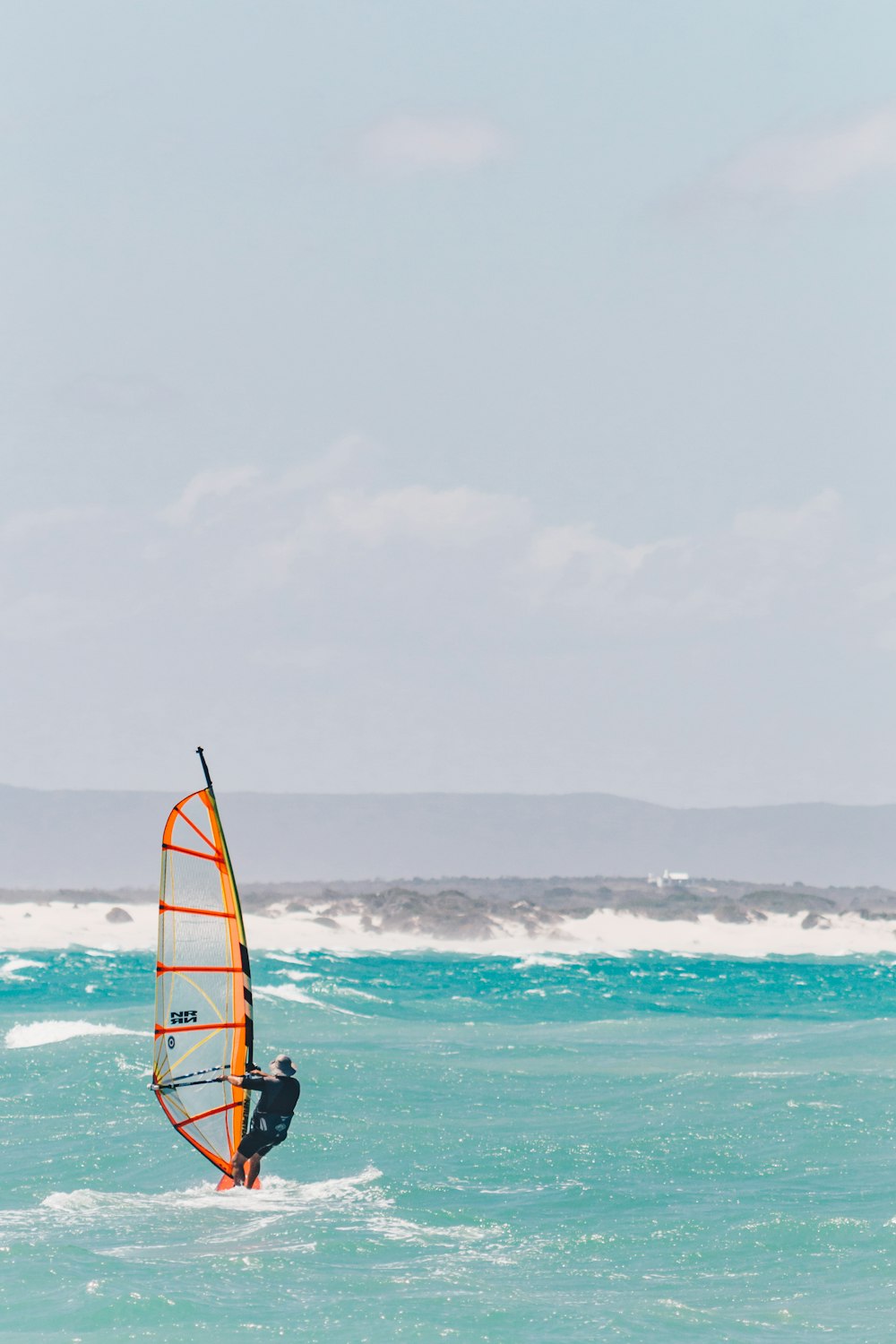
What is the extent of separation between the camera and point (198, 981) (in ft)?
48.5

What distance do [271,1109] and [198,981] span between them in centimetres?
139

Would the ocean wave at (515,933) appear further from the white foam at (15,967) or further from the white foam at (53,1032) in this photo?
the white foam at (53,1032)

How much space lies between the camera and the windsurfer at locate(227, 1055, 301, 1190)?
1477 centimetres

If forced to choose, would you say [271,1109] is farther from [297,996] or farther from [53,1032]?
[297,996]

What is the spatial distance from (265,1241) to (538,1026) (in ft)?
57.5

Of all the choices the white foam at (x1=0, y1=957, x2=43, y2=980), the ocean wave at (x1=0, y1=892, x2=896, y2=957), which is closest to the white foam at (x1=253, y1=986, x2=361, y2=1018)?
the white foam at (x1=0, y1=957, x2=43, y2=980)

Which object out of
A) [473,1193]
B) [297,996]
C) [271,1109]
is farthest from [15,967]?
[473,1193]

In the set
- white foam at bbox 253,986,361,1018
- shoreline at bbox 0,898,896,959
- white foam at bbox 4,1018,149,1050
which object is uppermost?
white foam at bbox 4,1018,149,1050

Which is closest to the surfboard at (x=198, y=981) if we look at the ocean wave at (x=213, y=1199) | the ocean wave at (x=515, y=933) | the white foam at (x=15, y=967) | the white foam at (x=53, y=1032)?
the ocean wave at (x=213, y=1199)

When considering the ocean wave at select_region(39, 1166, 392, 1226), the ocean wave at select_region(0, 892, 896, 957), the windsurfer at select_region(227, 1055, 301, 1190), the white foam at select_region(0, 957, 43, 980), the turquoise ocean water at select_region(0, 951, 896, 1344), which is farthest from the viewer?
the ocean wave at select_region(0, 892, 896, 957)

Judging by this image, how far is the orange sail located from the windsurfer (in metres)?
0.24

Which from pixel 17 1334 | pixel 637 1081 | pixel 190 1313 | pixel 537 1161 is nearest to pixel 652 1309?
pixel 190 1313

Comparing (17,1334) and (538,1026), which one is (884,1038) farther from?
(17,1334)

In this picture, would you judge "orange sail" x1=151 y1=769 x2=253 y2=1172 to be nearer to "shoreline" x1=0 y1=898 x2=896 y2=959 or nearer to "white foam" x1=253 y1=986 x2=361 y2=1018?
"white foam" x1=253 y1=986 x2=361 y2=1018
